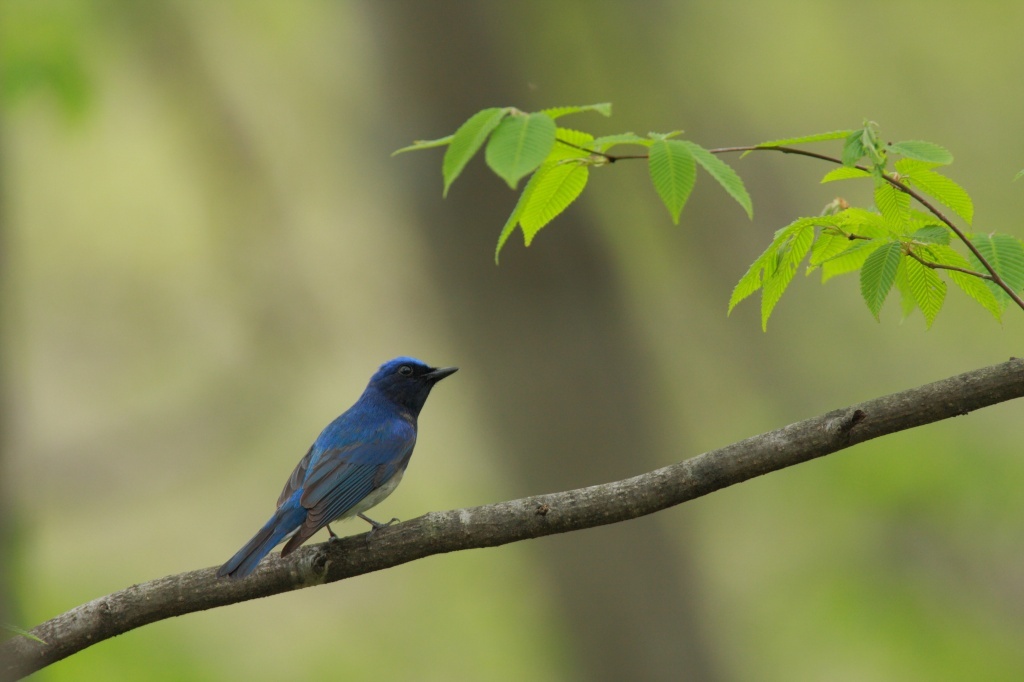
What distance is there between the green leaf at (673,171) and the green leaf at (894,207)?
0.66 m

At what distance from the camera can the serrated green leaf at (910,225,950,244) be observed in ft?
9.32

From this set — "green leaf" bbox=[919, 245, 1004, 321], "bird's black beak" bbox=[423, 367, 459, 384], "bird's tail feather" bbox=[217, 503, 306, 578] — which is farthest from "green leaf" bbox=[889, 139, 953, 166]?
"bird's black beak" bbox=[423, 367, 459, 384]

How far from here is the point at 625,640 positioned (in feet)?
23.8

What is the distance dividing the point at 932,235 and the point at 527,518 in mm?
1506

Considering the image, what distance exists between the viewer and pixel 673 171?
2637 mm

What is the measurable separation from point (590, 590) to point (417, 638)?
4390mm

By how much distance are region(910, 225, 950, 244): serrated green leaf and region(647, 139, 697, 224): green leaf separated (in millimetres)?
729

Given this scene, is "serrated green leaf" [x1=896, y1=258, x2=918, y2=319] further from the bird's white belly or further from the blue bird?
the bird's white belly

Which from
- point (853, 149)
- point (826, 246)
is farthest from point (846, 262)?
point (853, 149)

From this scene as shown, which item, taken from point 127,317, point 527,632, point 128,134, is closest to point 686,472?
point 527,632

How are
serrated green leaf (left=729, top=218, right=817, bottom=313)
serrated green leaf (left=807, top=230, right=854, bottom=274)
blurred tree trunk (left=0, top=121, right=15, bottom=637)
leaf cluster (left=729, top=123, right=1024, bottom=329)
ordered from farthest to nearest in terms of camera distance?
blurred tree trunk (left=0, top=121, right=15, bottom=637) → serrated green leaf (left=807, top=230, right=854, bottom=274) → serrated green leaf (left=729, top=218, right=817, bottom=313) → leaf cluster (left=729, top=123, right=1024, bottom=329)

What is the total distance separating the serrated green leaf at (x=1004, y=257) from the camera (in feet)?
9.20

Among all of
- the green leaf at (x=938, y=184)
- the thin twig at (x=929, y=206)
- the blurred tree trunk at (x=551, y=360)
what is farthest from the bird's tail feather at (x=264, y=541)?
the blurred tree trunk at (x=551, y=360)

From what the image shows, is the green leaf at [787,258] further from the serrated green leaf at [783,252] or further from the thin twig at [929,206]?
the thin twig at [929,206]
